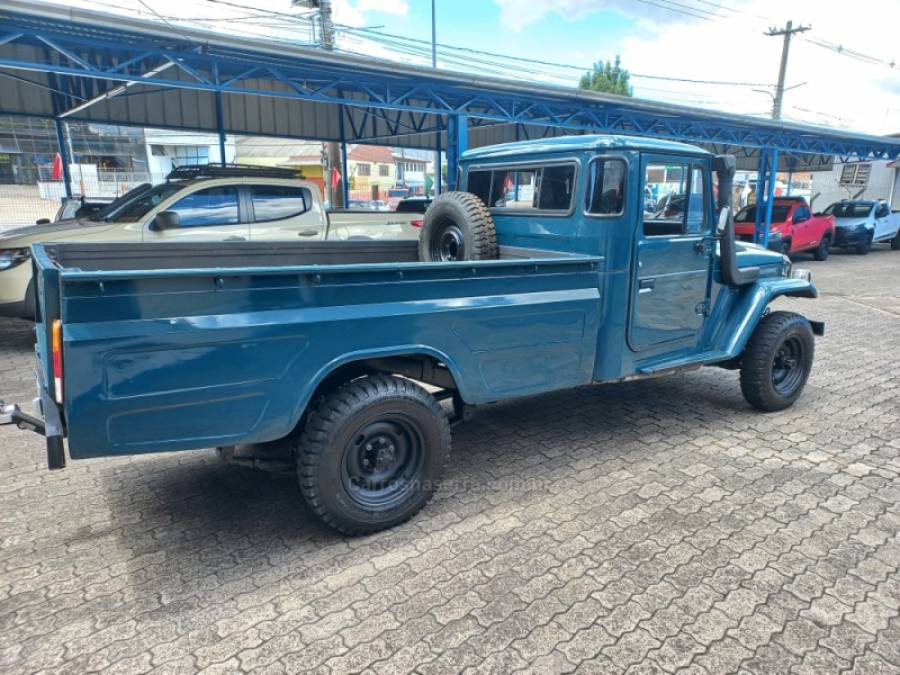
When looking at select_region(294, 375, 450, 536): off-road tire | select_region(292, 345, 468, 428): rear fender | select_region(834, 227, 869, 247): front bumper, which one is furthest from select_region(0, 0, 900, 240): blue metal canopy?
select_region(294, 375, 450, 536): off-road tire

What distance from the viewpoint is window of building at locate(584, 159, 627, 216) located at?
153 inches

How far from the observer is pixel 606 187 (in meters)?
3.91

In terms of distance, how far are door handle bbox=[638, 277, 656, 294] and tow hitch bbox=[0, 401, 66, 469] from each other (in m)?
3.33

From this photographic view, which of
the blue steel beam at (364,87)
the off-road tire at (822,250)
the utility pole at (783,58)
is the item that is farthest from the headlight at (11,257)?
the utility pole at (783,58)

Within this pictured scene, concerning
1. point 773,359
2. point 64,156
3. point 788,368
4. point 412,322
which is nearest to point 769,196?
point 788,368

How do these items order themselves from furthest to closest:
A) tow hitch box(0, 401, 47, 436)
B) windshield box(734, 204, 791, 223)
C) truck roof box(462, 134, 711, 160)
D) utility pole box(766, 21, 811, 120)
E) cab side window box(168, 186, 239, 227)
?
utility pole box(766, 21, 811, 120) < windshield box(734, 204, 791, 223) < cab side window box(168, 186, 239, 227) < truck roof box(462, 134, 711, 160) < tow hitch box(0, 401, 47, 436)

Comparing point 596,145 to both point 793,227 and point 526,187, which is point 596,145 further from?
point 793,227

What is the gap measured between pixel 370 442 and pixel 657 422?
270 centimetres

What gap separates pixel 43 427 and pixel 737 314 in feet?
15.0

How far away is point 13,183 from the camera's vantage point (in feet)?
80.3

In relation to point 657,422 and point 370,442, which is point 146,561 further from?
point 657,422

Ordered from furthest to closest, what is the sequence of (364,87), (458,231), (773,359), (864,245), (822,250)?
1. (864,245)
2. (822,250)
3. (364,87)
4. (773,359)
5. (458,231)

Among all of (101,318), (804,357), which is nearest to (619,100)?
(804,357)

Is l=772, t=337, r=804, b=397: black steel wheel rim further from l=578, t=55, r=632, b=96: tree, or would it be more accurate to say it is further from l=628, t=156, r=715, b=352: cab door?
l=578, t=55, r=632, b=96: tree
